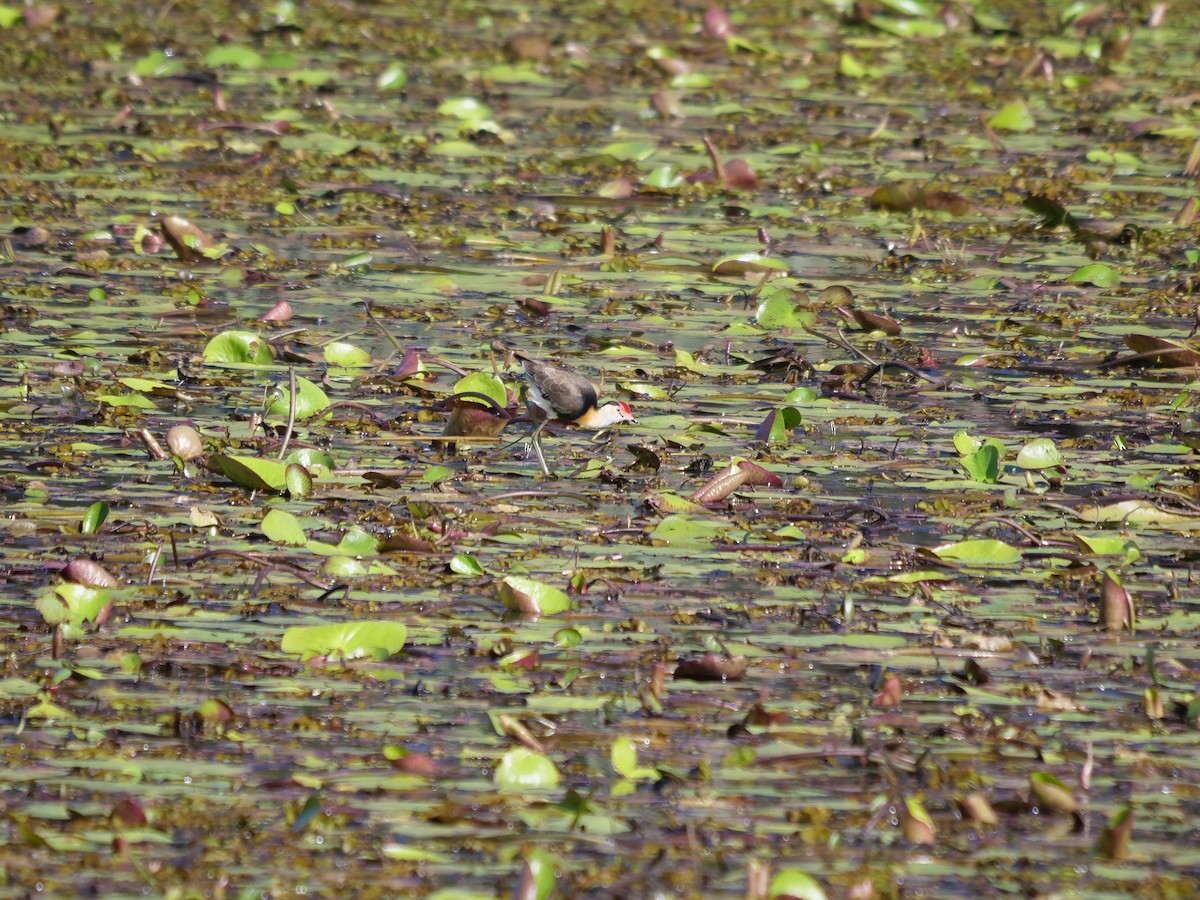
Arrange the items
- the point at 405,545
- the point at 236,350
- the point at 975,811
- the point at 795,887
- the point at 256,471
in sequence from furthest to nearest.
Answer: the point at 236,350 → the point at 256,471 → the point at 405,545 → the point at 975,811 → the point at 795,887

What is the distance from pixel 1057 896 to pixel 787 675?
0.86 metres

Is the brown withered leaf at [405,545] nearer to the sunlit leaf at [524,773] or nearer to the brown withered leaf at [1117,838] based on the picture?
the sunlit leaf at [524,773]

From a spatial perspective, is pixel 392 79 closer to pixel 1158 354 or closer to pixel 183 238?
pixel 183 238

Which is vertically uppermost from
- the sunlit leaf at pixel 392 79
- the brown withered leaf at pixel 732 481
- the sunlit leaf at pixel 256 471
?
the sunlit leaf at pixel 392 79

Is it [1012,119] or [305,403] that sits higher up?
[1012,119]

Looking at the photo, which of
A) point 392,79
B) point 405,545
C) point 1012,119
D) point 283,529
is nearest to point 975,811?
point 405,545

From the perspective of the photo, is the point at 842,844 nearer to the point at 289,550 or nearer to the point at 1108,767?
the point at 1108,767

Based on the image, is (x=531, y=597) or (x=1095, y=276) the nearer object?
(x=531, y=597)

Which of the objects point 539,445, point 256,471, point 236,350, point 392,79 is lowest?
point 256,471

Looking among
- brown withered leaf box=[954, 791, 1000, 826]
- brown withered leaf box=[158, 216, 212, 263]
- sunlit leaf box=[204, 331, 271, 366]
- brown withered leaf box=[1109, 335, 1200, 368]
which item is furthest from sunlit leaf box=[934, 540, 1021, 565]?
brown withered leaf box=[158, 216, 212, 263]

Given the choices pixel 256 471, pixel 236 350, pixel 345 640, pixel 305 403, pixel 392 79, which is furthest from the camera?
pixel 392 79

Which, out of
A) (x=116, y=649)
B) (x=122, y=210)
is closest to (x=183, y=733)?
(x=116, y=649)

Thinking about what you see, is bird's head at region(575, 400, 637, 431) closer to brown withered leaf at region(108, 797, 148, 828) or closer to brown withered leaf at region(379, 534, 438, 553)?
brown withered leaf at region(379, 534, 438, 553)

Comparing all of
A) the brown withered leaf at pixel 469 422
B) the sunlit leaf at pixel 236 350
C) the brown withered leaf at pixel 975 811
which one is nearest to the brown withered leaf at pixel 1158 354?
the brown withered leaf at pixel 469 422
